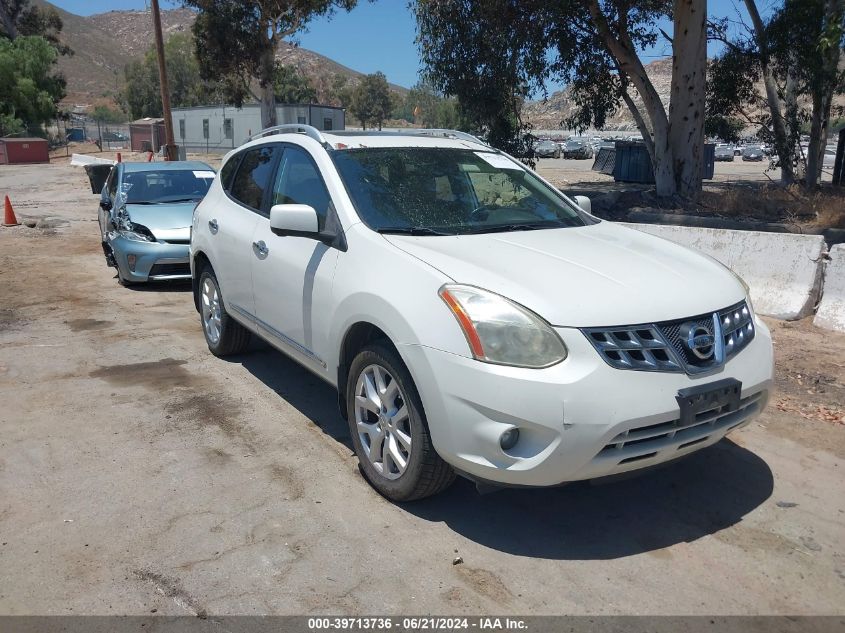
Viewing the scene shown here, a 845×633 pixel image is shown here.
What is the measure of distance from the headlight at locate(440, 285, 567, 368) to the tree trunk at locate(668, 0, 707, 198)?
1164 cm

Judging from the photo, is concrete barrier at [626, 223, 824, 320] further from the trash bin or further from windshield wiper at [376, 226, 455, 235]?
the trash bin

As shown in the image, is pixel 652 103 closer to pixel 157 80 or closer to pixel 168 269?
pixel 168 269

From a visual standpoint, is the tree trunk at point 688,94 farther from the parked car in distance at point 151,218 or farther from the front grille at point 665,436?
the front grille at point 665,436

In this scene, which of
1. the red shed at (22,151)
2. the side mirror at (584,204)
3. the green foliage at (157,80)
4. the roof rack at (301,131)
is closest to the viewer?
the roof rack at (301,131)

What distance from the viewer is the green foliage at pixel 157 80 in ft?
269

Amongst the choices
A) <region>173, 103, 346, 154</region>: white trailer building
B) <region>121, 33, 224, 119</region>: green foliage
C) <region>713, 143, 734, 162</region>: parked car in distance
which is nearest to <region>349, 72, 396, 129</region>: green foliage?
<region>121, 33, 224, 119</region>: green foliage

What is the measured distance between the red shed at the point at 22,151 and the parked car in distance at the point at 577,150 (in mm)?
33885

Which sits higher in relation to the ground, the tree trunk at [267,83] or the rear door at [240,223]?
the tree trunk at [267,83]

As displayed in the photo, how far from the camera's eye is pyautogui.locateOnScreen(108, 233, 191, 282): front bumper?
8820 millimetres

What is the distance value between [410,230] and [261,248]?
50.6 inches

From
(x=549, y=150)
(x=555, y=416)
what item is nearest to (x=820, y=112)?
(x=555, y=416)

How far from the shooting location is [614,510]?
3713 millimetres

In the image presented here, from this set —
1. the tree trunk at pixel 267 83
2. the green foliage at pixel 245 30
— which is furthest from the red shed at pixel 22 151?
the tree trunk at pixel 267 83

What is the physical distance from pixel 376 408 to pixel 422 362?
546 mm
